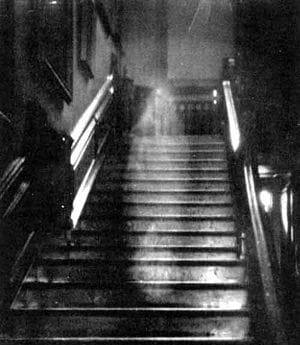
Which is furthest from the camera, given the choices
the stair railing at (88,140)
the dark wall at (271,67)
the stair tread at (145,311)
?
the dark wall at (271,67)

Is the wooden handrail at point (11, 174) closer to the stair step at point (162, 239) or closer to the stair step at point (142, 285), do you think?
the stair step at point (142, 285)

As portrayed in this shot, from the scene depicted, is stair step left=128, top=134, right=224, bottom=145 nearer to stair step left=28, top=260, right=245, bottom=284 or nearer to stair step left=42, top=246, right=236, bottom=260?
stair step left=42, top=246, right=236, bottom=260

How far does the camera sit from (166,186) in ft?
23.7

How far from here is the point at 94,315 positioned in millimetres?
4637

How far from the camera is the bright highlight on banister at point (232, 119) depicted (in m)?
7.19

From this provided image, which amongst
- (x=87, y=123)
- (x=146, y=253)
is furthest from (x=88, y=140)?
(x=146, y=253)

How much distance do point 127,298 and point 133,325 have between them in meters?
0.39

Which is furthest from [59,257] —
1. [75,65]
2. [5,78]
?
[75,65]

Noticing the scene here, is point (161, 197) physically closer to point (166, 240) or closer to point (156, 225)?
point (156, 225)

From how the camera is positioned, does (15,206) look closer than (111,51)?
Yes

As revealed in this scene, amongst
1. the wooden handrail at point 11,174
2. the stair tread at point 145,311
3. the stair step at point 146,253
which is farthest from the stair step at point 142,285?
the wooden handrail at point 11,174

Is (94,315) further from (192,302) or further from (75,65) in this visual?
(75,65)

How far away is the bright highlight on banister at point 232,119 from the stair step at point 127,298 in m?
2.10

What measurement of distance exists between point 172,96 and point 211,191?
650 centimetres
